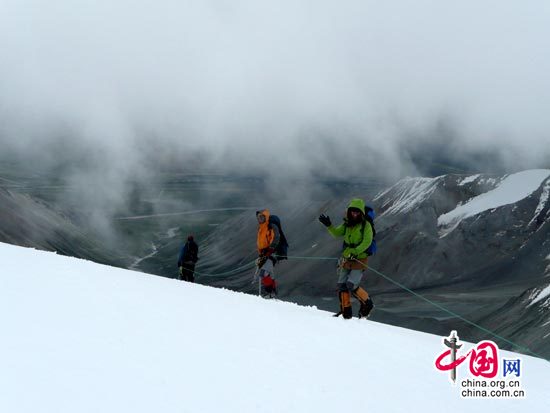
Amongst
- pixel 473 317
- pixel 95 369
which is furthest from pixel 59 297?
pixel 473 317

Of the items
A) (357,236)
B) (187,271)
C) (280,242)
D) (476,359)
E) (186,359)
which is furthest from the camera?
(187,271)

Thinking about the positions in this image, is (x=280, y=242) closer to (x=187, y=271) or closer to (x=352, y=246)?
(x=352, y=246)

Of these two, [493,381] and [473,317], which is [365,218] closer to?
[493,381]

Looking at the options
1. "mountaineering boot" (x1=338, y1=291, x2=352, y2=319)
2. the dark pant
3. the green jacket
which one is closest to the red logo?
"mountaineering boot" (x1=338, y1=291, x2=352, y2=319)

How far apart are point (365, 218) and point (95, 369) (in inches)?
358

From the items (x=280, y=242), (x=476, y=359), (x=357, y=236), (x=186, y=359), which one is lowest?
(x=186, y=359)

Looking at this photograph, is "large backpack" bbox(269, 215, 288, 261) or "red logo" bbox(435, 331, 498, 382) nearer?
"red logo" bbox(435, 331, 498, 382)

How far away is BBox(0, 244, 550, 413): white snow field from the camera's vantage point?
23.8ft

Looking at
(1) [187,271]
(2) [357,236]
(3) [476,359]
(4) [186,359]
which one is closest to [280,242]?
(2) [357,236]

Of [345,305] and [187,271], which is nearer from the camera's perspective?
[345,305]

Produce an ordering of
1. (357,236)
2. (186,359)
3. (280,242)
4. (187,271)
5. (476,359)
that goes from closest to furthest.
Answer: (186,359) < (476,359) < (357,236) < (280,242) < (187,271)

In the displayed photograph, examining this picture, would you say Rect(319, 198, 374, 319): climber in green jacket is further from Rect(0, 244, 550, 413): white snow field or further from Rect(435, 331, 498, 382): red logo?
Rect(435, 331, 498, 382): red logo

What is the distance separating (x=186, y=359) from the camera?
8.81 m

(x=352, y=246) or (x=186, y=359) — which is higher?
(x=352, y=246)
